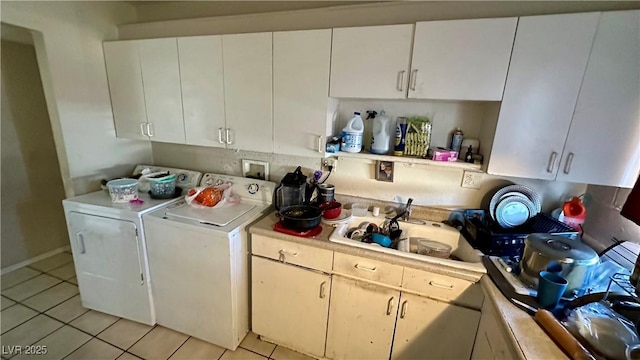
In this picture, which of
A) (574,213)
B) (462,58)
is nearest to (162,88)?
(462,58)

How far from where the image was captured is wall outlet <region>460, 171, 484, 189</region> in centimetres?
172

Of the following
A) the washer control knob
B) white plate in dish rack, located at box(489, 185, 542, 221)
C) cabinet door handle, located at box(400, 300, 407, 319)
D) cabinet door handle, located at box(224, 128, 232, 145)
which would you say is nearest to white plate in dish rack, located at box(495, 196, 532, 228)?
white plate in dish rack, located at box(489, 185, 542, 221)

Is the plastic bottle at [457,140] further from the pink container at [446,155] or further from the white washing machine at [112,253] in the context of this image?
the white washing machine at [112,253]

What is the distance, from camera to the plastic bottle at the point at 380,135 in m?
1.69

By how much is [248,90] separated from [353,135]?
79 centimetres

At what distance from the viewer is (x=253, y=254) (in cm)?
172

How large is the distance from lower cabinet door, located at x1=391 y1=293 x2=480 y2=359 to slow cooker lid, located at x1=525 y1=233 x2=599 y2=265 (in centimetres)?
46

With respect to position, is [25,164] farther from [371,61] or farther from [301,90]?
[371,61]

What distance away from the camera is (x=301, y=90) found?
1.65 m

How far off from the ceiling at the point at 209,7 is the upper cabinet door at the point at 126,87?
1.44ft

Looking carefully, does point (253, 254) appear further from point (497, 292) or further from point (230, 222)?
point (497, 292)

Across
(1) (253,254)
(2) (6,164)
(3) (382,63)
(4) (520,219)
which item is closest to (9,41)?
(2) (6,164)

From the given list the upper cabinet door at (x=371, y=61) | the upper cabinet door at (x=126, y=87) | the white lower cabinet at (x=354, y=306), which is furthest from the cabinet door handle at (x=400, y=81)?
the upper cabinet door at (x=126, y=87)

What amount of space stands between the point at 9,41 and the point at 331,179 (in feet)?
10.0
